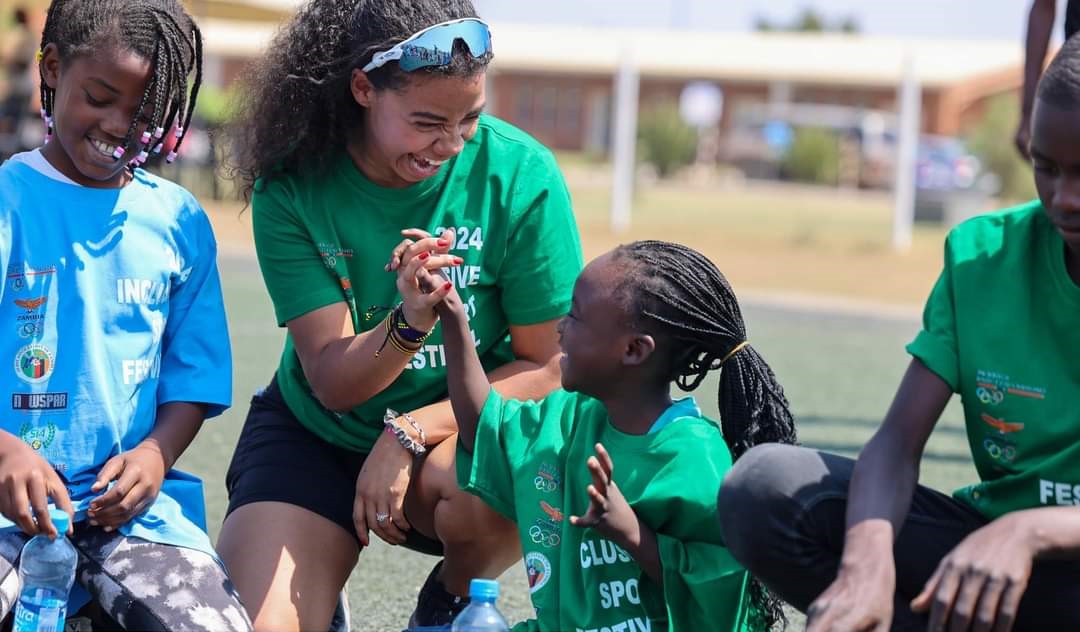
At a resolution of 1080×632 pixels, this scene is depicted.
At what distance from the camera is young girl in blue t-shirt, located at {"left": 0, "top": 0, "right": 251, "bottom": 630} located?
9.83 ft

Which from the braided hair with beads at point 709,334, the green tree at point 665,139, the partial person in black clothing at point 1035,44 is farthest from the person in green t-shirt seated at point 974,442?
the green tree at point 665,139

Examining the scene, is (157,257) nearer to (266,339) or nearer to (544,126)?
(266,339)

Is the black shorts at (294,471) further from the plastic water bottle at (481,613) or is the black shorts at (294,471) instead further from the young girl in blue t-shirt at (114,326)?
the plastic water bottle at (481,613)

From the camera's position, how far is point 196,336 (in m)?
3.32

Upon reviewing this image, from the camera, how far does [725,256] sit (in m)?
15.9

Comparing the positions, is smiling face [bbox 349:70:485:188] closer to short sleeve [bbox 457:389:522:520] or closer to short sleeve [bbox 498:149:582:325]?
short sleeve [bbox 498:149:582:325]

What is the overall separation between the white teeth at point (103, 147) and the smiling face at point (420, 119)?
599 millimetres

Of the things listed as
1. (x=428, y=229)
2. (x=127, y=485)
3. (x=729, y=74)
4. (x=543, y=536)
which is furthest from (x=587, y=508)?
(x=729, y=74)

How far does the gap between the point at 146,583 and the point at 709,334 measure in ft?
4.17

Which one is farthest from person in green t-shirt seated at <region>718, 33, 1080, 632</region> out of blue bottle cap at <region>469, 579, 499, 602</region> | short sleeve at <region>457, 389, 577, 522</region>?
short sleeve at <region>457, 389, 577, 522</region>

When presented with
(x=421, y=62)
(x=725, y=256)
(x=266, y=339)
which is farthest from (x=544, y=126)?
(x=421, y=62)

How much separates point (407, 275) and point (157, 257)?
23.5 inches

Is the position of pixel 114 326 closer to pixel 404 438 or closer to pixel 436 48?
pixel 404 438

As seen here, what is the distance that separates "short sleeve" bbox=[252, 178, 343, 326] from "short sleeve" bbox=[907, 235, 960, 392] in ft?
4.59
